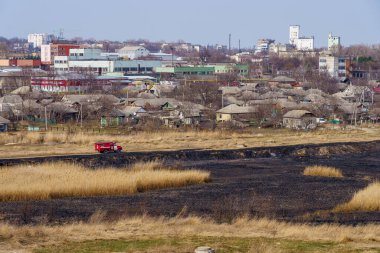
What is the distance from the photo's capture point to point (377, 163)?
26.9m

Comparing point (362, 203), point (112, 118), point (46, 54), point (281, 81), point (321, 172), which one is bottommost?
point (321, 172)

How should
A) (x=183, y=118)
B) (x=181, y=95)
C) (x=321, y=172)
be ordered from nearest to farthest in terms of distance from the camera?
(x=321, y=172)
(x=183, y=118)
(x=181, y=95)

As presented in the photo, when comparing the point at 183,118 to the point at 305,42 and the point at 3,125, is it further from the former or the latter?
the point at 305,42

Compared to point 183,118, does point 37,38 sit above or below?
above

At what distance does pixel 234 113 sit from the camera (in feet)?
136

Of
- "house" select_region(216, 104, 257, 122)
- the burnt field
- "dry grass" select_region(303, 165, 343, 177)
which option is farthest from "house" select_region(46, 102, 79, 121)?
"dry grass" select_region(303, 165, 343, 177)

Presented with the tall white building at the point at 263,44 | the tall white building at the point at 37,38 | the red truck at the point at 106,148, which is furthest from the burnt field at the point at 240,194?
the tall white building at the point at 37,38

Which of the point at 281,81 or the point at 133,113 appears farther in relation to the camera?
the point at 281,81

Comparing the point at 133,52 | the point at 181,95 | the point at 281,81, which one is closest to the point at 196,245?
the point at 181,95

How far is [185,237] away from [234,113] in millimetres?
29551

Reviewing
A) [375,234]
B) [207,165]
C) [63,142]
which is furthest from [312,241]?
[63,142]

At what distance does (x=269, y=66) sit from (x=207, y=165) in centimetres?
7284

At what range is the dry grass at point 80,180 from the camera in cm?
1755

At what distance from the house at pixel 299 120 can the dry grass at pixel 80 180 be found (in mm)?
18152
